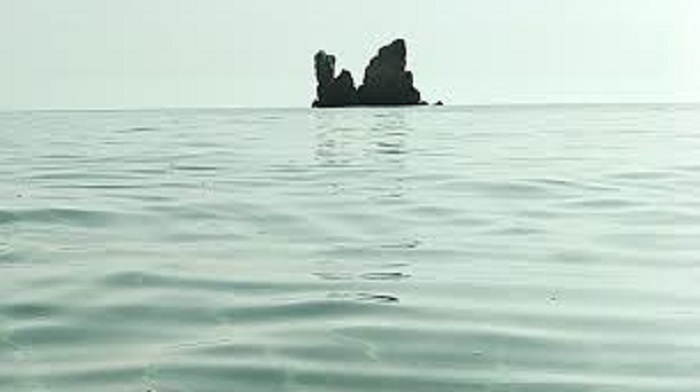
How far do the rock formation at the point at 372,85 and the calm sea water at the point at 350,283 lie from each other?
10224 cm

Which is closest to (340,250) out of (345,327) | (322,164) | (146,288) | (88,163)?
(146,288)

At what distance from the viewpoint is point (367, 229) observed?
36.1ft

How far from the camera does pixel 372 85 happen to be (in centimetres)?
12119

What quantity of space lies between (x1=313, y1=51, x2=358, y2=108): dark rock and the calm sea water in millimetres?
102107

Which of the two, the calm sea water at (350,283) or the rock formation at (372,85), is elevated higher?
the rock formation at (372,85)

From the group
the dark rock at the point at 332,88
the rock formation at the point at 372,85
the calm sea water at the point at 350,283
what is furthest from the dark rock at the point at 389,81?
the calm sea water at the point at 350,283

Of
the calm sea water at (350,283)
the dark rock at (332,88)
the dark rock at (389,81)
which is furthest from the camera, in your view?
the dark rock at (389,81)

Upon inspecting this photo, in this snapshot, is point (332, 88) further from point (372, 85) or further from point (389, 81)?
point (389, 81)

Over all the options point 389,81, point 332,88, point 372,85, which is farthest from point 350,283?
point 372,85

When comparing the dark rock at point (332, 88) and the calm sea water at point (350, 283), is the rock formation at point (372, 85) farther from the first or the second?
the calm sea water at point (350, 283)

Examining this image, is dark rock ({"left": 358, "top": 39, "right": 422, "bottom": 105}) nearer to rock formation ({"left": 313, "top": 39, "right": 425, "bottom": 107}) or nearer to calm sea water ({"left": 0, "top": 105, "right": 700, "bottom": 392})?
rock formation ({"left": 313, "top": 39, "right": 425, "bottom": 107})

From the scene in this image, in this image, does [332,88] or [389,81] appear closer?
[332,88]

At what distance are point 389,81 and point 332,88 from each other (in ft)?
22.1

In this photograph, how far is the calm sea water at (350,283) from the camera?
5.67 metres
